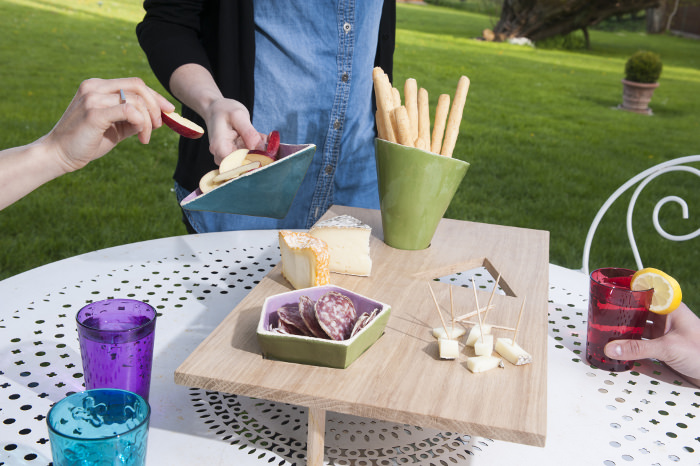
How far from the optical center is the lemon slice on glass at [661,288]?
132 centimetres

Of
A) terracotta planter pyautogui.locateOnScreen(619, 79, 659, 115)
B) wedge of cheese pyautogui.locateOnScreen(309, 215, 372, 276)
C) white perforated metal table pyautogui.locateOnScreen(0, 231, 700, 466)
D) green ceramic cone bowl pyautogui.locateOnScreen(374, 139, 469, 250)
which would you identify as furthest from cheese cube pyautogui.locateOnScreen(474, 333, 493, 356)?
terracotta planter pyautogui.locateOnScreen(619, 79, 659, 115)

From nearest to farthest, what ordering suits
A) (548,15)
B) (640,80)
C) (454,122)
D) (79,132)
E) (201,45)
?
1. (79,132)
2. (454,122)
3. (201,45)
4. (640,80)
5. (548,15)

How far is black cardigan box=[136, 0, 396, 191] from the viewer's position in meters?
1.92

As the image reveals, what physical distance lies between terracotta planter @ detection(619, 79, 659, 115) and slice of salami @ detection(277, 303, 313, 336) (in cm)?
901

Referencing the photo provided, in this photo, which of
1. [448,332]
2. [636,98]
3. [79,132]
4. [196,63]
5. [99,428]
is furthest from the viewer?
[636,98]

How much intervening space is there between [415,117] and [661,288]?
620 mm

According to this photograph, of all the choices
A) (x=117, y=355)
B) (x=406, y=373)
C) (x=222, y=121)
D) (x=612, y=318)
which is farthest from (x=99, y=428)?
(x=612, y=318)

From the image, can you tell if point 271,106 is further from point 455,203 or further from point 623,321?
point 455,203

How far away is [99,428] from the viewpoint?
952 millimetres

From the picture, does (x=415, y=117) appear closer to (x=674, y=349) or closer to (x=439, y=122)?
(x=439, y=122)

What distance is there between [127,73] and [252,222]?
21.8ft

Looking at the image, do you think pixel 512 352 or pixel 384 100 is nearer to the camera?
pixel 512 352

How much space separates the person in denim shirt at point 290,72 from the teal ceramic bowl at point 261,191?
1.79ft

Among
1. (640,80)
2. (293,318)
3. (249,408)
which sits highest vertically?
(293,318)
